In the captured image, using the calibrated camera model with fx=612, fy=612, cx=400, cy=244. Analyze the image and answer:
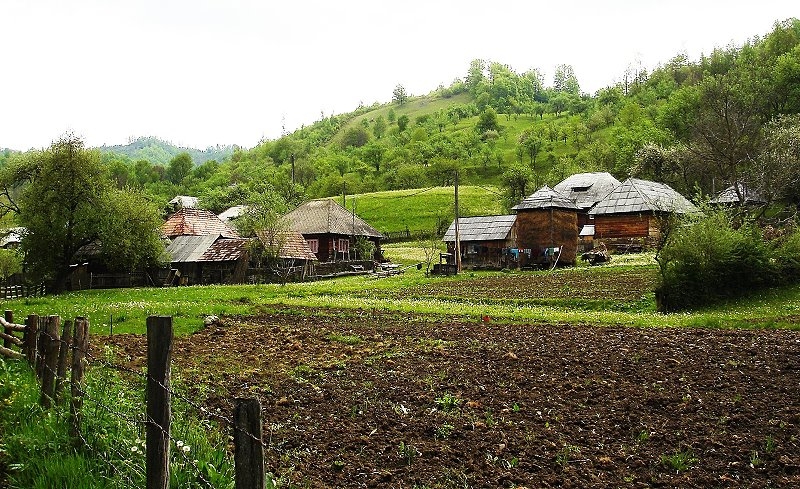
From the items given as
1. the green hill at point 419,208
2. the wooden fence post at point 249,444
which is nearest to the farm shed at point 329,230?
the green hill at point 419,208

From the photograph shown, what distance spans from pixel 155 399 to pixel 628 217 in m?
60.5

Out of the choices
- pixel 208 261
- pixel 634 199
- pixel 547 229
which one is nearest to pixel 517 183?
pixel 634 199

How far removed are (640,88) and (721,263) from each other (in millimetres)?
154030

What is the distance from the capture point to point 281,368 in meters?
13.0

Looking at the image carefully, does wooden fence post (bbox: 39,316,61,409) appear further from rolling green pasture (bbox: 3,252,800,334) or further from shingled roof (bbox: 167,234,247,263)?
shingled roof (bbox: 167,234,247,263)

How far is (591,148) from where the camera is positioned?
112625 mm

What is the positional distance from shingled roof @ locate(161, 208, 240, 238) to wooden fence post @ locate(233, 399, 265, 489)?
53094mm

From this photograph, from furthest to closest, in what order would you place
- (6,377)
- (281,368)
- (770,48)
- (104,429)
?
1. (770,48)
2. (281,368)
3. (6,377)
4. (104,429)

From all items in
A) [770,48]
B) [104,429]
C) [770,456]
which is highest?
[770,48]

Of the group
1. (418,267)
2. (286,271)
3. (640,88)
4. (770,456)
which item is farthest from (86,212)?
(640,88)

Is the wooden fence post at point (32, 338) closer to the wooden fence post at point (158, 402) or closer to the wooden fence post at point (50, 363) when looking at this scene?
the wooden fence post at point (50, 363)

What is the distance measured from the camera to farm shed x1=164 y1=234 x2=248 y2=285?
157 feet

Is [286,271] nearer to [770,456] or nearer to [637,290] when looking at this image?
[637,290]

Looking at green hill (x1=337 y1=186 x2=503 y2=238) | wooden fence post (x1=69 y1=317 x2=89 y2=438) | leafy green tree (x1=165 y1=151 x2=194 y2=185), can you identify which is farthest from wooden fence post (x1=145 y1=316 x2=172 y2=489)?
leafy green tree (x1=165 y1=151 x2=194 y2=185)
